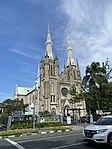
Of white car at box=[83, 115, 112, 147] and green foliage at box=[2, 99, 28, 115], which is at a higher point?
green foliage at box=[2, 99, 28, 115]

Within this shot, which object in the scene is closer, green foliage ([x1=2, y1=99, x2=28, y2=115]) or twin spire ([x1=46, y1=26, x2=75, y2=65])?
green foliage ([x1=2, y1=99, x2=28, y2=115])

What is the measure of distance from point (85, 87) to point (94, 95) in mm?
5319

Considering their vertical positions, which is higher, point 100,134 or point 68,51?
point 68,51

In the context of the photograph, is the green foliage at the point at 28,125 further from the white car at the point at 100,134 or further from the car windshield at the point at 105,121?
the white car at the point at 100,134

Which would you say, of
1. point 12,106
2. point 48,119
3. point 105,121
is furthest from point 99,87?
point 12,106

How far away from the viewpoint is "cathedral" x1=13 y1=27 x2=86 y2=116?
2800 inches

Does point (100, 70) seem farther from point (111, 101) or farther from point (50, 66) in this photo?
point (50, 66)

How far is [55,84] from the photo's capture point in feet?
245

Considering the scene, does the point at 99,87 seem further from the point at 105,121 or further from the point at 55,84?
the point at 55,84

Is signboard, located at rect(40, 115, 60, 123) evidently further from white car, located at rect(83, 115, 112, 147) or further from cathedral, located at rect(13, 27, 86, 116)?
cathedral, located at rect(13, 27, 86, 116)

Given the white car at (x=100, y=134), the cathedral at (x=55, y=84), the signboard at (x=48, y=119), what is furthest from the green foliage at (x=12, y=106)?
the white car at (x=100, y=134)

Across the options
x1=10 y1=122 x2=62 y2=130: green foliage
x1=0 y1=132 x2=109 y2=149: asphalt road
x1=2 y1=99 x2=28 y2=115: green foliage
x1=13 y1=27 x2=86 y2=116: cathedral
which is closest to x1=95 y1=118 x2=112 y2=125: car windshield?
x1=0 y1=132 x2=109 y2=149: asphalt road

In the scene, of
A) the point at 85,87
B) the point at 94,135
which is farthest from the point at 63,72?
the point at 94,135

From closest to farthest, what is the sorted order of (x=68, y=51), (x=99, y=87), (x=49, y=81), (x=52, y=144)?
(x=52, y=144) < (x=99, y=87) < (x=49, y=81) < (x=68, y=51)
